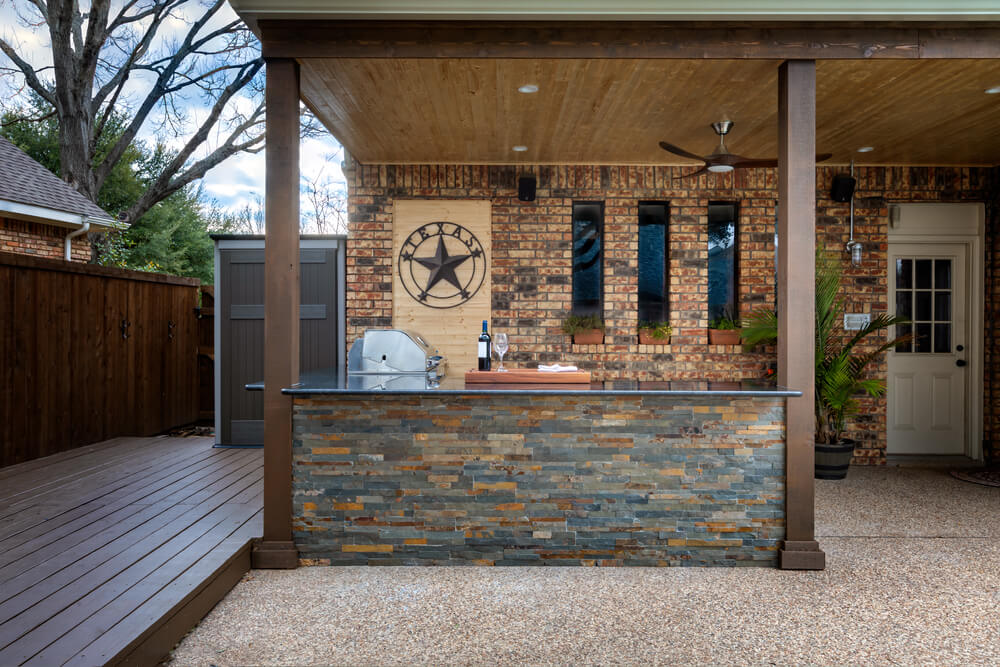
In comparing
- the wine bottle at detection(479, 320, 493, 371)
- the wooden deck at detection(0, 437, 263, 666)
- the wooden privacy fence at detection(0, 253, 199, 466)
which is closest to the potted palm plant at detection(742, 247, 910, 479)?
the wine bottle at detection(479, 320, 493, 371)

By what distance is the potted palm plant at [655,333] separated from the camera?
5.64 meters

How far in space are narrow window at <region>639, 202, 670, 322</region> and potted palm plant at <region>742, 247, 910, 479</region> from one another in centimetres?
80

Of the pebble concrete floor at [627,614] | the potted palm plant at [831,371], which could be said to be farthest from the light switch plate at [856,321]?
the pebble concrete floor at [627,614]

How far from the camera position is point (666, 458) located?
3271 millimetres

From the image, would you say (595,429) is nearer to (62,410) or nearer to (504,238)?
(504,238)

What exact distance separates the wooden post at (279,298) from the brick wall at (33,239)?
5737 millimetres

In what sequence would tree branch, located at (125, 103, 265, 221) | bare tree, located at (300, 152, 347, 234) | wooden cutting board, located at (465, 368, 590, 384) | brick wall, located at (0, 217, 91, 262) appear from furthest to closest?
bare tree, located at (300, 152, 347, 234) < tree branch, located at (125, 103, 265, 221) < brick wall, located at (0, 217, 91, 262) < wooden cutting board, located at (465, 368, 590, 384)

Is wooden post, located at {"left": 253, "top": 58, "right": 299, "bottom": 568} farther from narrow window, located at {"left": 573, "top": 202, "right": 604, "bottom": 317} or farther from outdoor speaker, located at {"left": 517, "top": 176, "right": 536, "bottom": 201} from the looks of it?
narrow window, located at {"left": 573, "top": 202, "right": 604, "bottom": 317}

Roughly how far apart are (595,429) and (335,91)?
2.71 meters

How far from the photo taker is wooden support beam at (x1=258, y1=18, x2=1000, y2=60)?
127 inches

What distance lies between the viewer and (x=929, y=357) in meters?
5.90

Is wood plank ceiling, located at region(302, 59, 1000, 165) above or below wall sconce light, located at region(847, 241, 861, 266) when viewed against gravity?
above

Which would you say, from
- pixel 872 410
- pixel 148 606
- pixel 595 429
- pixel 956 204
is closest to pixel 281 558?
pixel 148 606

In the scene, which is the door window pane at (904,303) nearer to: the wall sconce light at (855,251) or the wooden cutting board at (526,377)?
the wall sconce light at (855,251)
